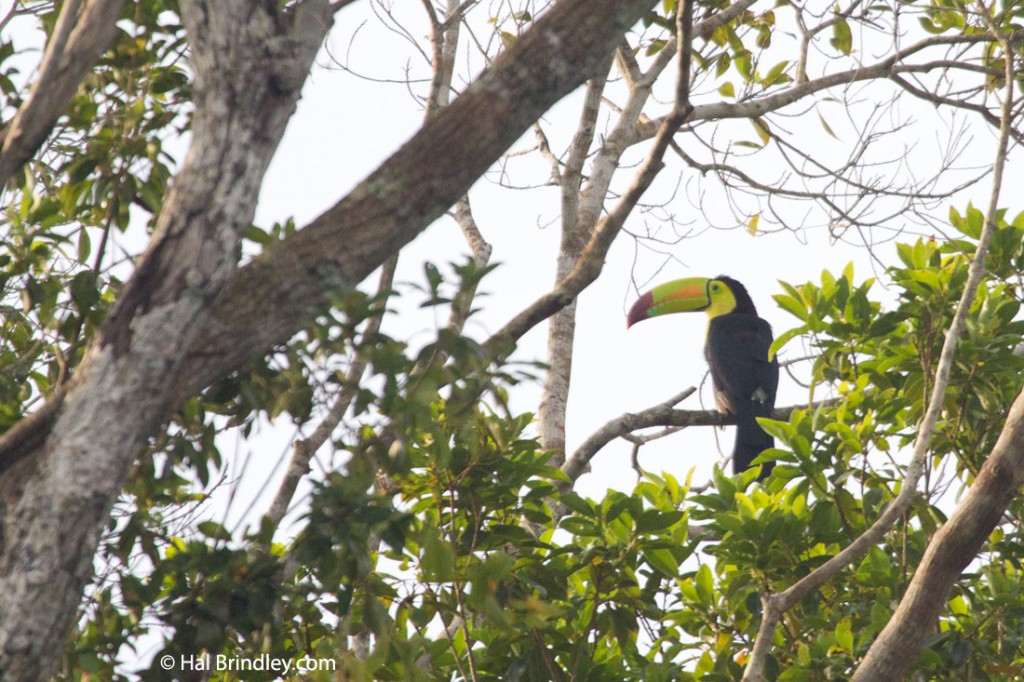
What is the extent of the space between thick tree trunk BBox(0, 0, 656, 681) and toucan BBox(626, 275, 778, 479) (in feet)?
14.2

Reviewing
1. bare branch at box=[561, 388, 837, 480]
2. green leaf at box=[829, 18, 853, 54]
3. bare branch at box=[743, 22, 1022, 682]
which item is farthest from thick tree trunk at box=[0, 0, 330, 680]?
green leaf at box=[829, 18, 853, 54]

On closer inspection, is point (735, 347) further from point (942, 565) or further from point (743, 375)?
point (942, 565)

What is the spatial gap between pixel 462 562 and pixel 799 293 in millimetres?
1635

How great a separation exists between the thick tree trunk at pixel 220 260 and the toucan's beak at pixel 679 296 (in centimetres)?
576

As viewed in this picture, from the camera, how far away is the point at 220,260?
1.96 m

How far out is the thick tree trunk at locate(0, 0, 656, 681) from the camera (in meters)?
1.82

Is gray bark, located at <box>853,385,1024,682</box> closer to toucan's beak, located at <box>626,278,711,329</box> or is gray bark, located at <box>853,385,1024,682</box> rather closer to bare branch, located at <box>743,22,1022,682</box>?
bare branch, located at <box>743,22,1022,682</box>

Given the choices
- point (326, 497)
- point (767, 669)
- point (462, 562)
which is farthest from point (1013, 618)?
point (326, 497)

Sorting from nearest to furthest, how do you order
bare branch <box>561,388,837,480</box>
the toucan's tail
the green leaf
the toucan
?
bare branch <box>561,388,837,480</box>, the green leaf, the toucan's tail, the toucan

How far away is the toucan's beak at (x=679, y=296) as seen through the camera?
26.5ft

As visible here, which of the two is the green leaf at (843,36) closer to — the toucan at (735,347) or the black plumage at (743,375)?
the toucan at (735,347)

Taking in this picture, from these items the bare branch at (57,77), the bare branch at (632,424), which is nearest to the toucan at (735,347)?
the bare branch at (632,424)

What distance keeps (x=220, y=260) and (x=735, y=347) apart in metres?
5.90

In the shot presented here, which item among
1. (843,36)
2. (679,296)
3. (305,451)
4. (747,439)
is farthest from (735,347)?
(305,451)
